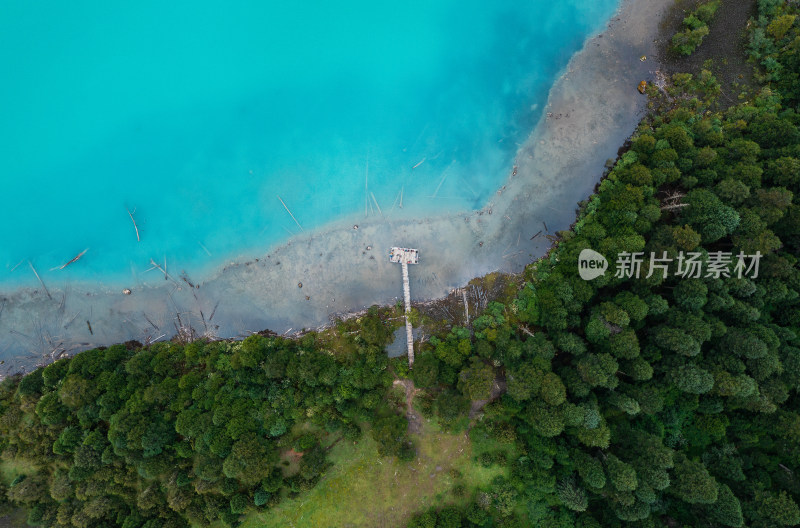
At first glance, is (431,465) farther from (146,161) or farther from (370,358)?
(146,161)

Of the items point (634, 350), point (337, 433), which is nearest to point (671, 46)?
point (634, 350)

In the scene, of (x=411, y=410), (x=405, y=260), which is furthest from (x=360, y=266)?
(x=411, y=410)

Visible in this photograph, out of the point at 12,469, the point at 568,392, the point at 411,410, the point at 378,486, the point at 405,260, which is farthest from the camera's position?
the point at 405,260

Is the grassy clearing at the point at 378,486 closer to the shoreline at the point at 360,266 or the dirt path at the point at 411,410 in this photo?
the dirt path at the point at 411,410

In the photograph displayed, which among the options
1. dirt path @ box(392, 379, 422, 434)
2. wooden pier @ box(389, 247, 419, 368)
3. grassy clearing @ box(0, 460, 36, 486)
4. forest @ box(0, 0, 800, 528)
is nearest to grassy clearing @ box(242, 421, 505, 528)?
forest @ box(0, 0, 800, 528)

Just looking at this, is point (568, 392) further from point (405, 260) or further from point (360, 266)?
point (360, 266)

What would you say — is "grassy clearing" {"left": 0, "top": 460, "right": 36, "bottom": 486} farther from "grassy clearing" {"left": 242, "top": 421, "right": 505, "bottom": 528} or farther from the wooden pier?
the wooden pier
